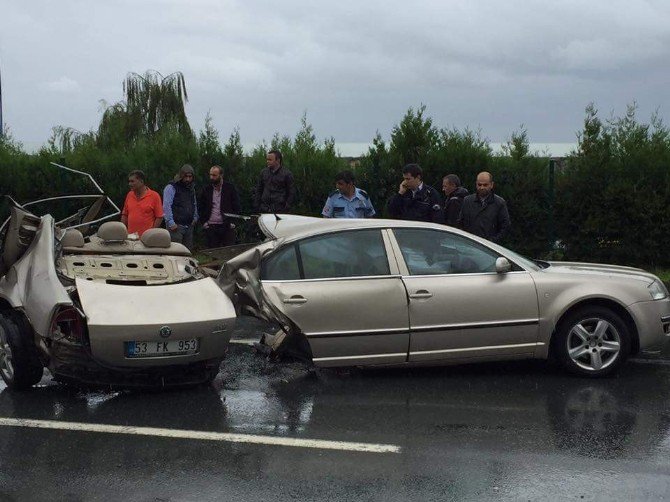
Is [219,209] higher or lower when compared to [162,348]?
higher

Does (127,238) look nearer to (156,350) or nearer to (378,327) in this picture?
(156,350)

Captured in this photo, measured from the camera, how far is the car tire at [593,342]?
774cm

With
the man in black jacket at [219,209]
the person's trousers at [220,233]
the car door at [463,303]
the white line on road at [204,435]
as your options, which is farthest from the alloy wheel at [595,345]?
the person's trousers at [220,233]

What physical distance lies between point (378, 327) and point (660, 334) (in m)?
2.41

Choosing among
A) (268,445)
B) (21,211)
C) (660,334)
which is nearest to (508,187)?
(660,334)

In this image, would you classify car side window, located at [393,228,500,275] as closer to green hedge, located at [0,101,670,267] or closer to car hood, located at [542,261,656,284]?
car hood, located at [542,261,656,284]

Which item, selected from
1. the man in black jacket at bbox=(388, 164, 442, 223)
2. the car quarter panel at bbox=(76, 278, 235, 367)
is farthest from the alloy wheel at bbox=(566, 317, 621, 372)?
the man in black jacket at bbox=(388, 164, 442, 223)

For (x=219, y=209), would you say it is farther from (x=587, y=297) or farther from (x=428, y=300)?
(x=587, y=297)

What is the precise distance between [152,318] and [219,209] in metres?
6.63

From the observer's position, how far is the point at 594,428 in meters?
6.34

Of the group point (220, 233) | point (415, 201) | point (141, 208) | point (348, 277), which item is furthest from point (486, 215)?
point (141, 208)

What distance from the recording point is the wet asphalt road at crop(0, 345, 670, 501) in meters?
5.18

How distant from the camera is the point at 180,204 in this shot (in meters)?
13.3

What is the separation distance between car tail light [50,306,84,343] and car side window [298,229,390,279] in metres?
1.88
